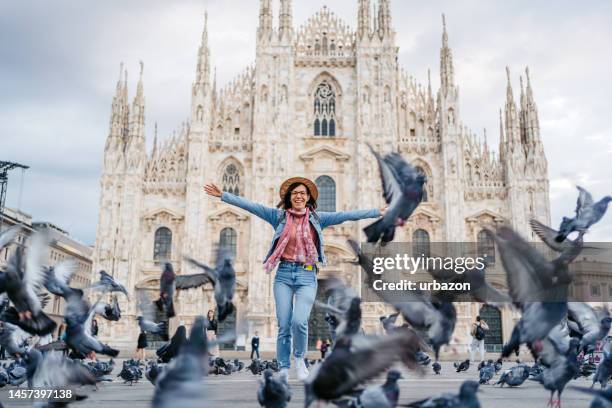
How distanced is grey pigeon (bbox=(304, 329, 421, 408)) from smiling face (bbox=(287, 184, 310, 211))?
9.65ft

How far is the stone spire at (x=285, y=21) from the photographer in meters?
30.0

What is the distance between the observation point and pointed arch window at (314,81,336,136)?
30.0 metres

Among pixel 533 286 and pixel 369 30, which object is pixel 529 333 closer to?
pixel 533 286

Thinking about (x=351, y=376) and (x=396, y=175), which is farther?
(x=396, y=175)

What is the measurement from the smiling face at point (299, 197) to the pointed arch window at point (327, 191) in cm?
2313

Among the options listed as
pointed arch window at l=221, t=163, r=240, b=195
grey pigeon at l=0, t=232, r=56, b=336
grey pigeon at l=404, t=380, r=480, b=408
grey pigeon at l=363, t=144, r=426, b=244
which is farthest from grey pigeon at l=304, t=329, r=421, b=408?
pointed arch window at l=221, t=163, r=240, b=195

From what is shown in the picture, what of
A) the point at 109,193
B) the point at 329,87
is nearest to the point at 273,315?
the point at 109,193

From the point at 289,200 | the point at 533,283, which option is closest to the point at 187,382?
the point at 533,283

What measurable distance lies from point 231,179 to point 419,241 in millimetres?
10224

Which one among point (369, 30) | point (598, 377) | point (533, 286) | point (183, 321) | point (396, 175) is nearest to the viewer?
point (533, 286)

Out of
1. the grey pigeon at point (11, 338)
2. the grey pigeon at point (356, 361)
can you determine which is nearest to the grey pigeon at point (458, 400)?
the grey pigeon at point (356, 361)

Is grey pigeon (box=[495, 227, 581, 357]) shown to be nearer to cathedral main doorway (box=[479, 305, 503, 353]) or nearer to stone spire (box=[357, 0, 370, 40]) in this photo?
cathedral main doorway (box=[479, 305, 503, 353])

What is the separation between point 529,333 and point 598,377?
7.05ft

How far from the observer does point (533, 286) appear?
3.79m
